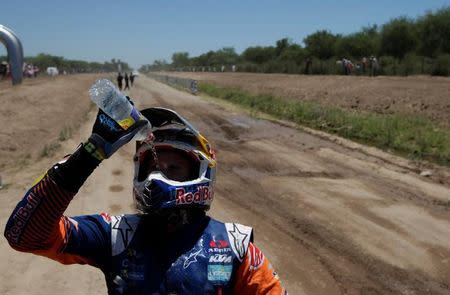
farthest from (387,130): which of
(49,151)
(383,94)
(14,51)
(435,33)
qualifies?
(435,33)

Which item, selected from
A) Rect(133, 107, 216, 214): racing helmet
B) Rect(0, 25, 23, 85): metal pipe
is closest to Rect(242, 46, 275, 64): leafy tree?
Rect(0, 25, 23, 85): metal pipe

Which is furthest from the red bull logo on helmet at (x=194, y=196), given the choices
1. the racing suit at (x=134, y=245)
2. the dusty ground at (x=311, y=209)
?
the dusty ground at (x=311, y=209)

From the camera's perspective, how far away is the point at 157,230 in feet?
7.38

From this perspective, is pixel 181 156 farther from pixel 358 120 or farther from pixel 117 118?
pixel 358 120

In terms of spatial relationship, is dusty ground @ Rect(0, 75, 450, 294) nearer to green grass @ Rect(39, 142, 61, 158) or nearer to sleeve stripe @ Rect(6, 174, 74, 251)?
green grass @ Rect(39, 142, 61, 158)

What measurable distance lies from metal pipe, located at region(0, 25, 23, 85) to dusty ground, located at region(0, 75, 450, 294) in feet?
7.69

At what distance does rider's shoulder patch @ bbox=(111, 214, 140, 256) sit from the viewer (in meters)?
2.24

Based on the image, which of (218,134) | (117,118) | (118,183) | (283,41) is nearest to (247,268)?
(117,118)

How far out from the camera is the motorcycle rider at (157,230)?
79.7 inches

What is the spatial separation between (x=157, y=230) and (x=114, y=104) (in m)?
0.67

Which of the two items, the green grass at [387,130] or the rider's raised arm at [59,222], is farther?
the green grass at [387,130]

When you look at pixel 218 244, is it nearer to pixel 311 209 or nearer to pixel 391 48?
pixel 311 209

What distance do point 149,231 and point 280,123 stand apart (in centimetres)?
1737

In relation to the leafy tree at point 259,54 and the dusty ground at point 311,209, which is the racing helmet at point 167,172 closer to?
the dusty ground at point 311,209
